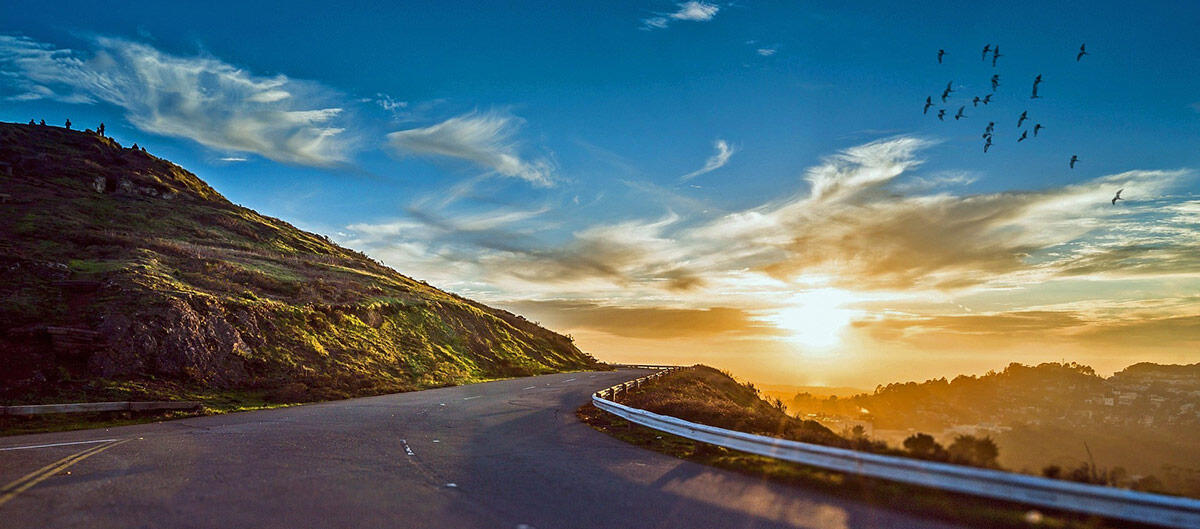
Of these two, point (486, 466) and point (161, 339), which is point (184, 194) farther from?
point (486, 466)

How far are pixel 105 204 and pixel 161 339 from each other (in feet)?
160

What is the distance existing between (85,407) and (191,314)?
1031 cm

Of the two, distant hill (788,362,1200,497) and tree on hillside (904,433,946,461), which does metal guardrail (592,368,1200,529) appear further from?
distant hill (788,362,1200,497)

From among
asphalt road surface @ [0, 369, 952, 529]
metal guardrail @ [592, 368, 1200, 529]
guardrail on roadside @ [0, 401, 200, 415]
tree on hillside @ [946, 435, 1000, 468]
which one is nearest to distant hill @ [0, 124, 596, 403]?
guardrail on roadside @ [0, 401, 200, 415]

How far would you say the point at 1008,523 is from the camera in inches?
281

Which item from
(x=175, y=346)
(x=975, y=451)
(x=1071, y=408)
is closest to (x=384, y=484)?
(x=975, y=451)

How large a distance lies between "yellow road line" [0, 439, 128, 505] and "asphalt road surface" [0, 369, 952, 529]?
0.03m

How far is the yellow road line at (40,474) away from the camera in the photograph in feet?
30.2

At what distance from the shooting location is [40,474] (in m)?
10.7

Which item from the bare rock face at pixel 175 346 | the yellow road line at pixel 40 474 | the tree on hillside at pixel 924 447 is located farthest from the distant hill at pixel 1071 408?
the bare rock face at pixel 175 346

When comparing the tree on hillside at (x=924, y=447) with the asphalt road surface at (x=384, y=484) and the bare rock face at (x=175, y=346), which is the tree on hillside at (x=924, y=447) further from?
the bare rock face at (x=175, y=346)

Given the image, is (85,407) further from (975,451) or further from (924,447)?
(975,451)

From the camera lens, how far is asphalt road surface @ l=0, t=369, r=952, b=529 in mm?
7633

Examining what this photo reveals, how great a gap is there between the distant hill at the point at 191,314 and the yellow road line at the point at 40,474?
43.2 ft
